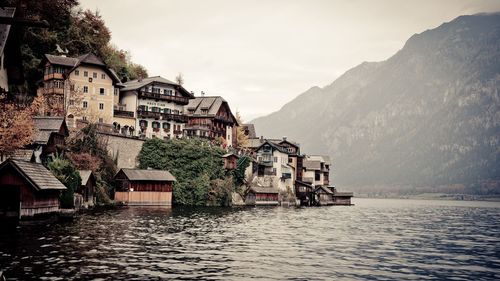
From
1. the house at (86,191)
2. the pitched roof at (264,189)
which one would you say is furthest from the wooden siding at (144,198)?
the pitched roof at (264,189)

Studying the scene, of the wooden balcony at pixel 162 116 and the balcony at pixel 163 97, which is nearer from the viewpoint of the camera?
the wooden balcony at pixel 162 116

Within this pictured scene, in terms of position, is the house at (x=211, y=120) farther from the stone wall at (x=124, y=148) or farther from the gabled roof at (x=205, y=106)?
the stone wall at (x=124, y=148)

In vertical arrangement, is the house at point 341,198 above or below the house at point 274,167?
below

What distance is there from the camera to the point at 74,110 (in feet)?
287

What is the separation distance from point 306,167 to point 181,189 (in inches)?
2748

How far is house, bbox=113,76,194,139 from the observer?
99250 millimetres

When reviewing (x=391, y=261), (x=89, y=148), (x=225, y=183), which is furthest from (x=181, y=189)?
(x=391, y=261)

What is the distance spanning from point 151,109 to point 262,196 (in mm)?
32311

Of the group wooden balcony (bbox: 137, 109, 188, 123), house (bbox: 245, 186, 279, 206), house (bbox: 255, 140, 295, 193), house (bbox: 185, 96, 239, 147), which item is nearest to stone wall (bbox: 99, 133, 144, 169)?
wooden balcony (bbox: 137, 109, 188, 123)

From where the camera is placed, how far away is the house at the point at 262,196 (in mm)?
109062

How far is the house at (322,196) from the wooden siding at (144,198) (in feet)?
192

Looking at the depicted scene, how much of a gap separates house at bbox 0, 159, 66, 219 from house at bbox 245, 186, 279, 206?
212 feet

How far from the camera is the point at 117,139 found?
88062 mm

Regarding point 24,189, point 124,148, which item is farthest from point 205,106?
point 24,189
